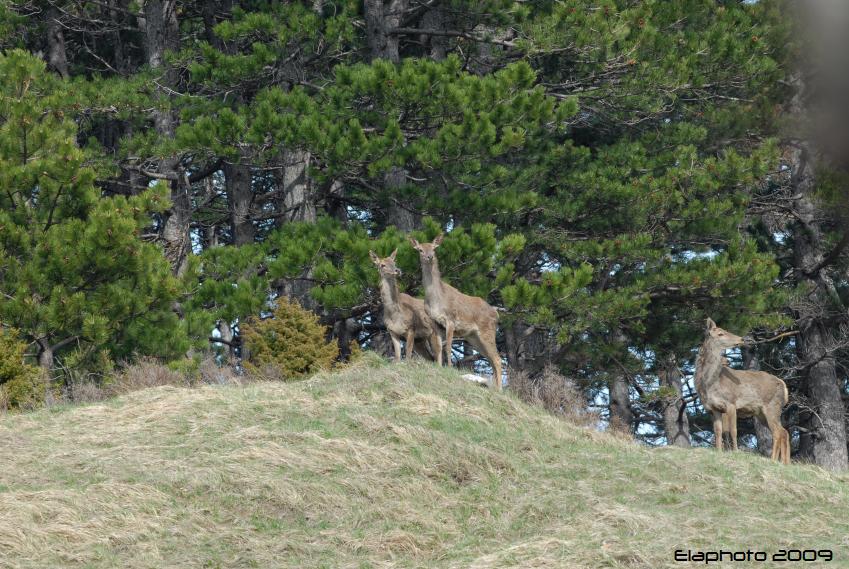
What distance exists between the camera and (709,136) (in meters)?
26.5

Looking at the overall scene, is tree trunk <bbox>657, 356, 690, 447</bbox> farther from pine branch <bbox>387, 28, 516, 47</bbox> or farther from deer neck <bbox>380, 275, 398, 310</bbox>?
deer neck <bbox>380, 275, 398, 310</bbox>

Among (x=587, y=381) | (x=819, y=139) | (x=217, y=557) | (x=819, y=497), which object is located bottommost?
(x=587, y=381)

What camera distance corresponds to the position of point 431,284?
17703 millimetres

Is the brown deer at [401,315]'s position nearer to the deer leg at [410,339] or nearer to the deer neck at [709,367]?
the deer leg at [410,339]

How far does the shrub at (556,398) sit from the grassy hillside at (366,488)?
229 cm

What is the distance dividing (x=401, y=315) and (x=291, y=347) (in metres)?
2.19

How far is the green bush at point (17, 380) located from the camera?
54.2ft

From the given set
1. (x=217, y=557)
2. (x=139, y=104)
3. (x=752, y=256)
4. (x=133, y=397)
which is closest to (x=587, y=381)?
(x=752, y=256)

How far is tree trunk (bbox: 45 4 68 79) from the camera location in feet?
85.7

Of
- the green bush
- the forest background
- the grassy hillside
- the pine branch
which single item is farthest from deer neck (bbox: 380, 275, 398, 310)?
the pine branch

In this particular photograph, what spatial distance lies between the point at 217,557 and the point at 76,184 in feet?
34.9

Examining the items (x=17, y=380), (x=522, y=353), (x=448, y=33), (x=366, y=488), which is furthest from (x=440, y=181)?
(x=366, y=488)

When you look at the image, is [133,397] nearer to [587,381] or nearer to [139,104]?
[139,104]

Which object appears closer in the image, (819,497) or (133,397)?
(819,497)
